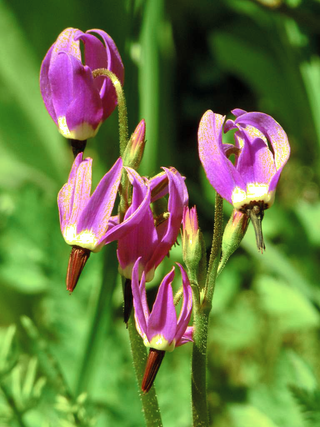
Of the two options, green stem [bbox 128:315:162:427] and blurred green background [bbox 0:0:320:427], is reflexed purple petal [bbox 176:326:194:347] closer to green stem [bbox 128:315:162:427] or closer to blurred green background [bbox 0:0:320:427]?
green stem [bbox 128:315:162:427]

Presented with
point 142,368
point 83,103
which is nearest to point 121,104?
point 83,103

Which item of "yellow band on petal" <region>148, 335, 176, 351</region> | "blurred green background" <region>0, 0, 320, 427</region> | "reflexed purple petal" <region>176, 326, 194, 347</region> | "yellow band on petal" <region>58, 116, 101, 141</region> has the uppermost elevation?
"yellow band on petal" <region>58, 116, 101, 141</region>

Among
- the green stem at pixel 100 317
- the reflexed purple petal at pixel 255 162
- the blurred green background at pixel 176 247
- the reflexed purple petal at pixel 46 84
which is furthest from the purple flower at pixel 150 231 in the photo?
the green stem at pixel 100 317

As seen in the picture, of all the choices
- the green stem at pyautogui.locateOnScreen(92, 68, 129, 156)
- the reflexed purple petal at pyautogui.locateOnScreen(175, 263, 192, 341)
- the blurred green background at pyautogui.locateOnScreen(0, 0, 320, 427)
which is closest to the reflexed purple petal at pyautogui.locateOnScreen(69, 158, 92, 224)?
the green stem at pyautogui.locateOnScreen(92, 68, 129, 156)

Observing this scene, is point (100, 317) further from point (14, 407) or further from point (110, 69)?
point (110, 69)

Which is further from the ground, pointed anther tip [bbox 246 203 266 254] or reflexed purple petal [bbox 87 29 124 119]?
reflexed purple petal [bbox 87 29 124 119]

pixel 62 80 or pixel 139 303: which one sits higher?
pixel 62 80
